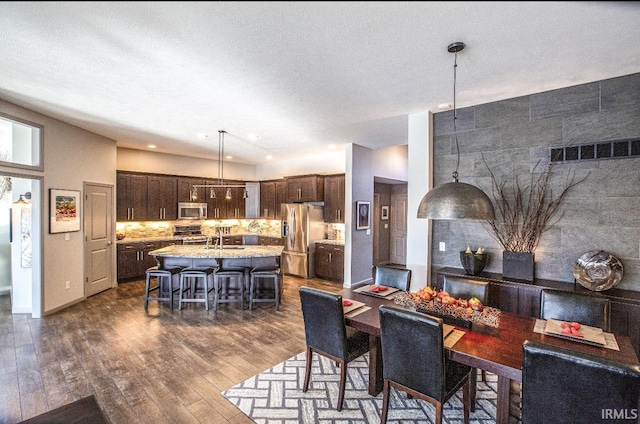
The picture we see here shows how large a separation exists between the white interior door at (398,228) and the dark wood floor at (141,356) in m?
4.62

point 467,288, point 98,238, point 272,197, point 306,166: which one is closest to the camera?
point 467,288

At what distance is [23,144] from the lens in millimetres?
4562

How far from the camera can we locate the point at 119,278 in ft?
21.3

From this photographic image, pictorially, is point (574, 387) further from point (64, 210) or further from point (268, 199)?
point (268, 199)

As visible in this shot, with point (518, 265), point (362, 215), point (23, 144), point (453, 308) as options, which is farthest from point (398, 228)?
point (23, 144)

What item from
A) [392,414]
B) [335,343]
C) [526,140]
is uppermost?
[526,140]

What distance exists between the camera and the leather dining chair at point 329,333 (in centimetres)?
252

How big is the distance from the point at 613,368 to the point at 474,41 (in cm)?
238

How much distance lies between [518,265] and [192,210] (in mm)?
7056

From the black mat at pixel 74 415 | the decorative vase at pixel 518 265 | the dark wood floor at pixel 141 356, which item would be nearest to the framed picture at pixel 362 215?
the dark wood floor at pixel 141 356

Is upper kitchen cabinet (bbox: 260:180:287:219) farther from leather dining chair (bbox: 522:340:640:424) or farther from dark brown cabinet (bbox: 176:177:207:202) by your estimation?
leather dining chair (bbox: 522:340:640:424)

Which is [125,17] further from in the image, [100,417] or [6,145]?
[6,145]

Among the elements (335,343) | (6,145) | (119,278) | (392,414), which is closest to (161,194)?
(119,278)

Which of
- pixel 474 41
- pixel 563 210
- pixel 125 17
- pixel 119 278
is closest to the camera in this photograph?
pixel 125 17
